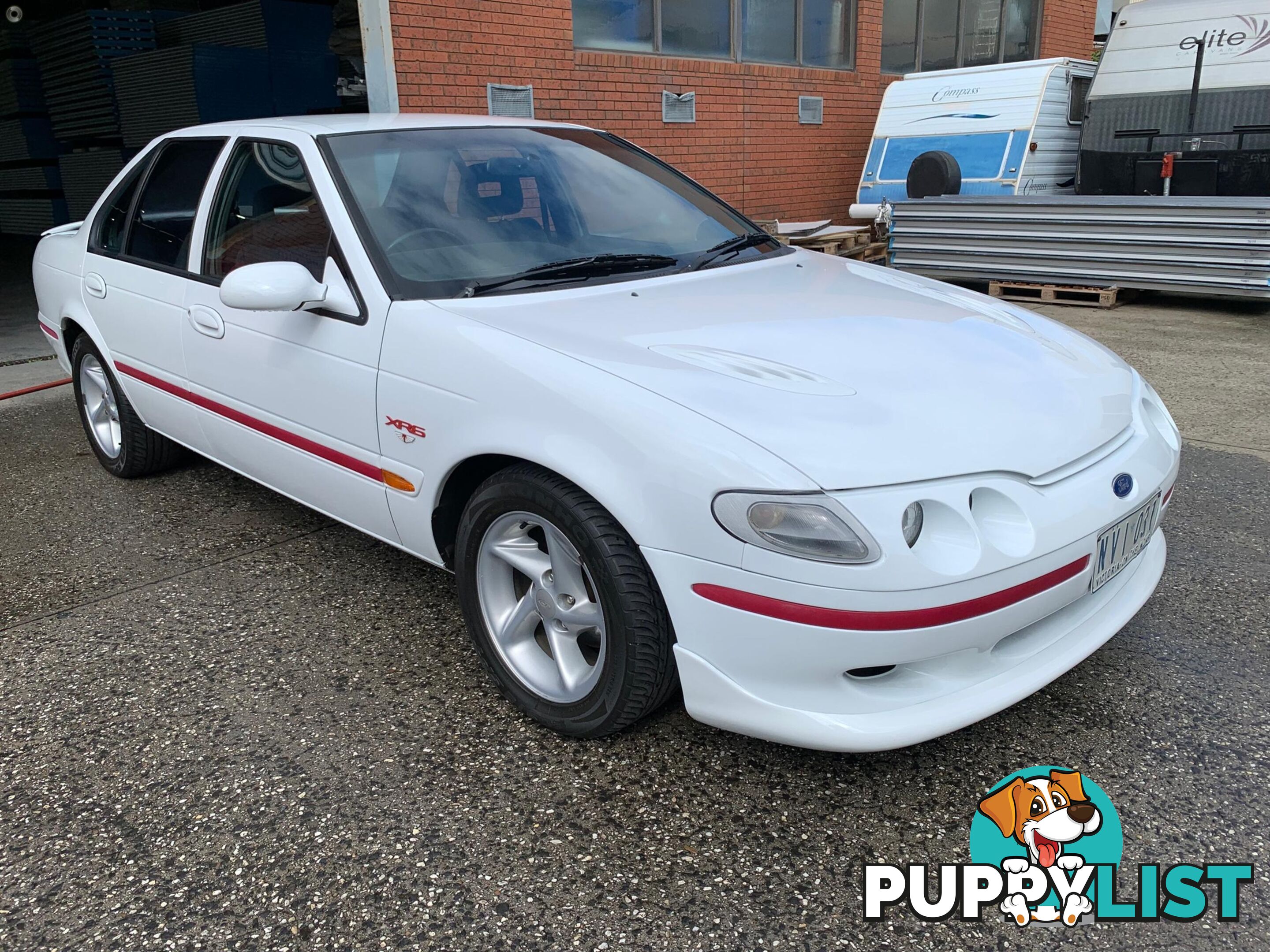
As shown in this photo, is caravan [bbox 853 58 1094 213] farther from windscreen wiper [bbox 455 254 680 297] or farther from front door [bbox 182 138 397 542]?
front door [bbox 182 138 397 542]

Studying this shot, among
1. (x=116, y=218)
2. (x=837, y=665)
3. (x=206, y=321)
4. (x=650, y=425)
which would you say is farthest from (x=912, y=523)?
(x=116, y=218)

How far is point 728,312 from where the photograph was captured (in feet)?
9.00

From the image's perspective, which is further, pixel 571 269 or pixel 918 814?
pixel 571 269

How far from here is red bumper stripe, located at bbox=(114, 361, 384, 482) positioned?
2910mm

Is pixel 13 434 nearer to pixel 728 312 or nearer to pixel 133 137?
pixel 728 312

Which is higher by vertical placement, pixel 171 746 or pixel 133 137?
pixel 133 137

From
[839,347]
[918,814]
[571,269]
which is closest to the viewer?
[918,814]

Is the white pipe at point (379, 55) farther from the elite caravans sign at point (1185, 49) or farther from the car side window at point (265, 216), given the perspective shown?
the elite caravans sign at point (1185, 49)

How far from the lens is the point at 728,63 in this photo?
1010 centimetres

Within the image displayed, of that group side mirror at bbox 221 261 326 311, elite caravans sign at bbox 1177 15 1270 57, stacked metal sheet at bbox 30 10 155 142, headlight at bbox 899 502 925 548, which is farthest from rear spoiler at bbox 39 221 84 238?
elite caravans sign at bbox 1177 15 1270 57

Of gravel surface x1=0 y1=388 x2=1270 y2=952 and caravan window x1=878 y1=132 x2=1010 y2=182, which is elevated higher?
caravan window x1=878 y1=132 x2=1010 y2=182

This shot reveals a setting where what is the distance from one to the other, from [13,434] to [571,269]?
4.20 m

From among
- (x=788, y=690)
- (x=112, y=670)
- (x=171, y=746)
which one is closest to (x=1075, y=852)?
(x=788, y=690)

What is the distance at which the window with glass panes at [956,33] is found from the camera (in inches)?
479
